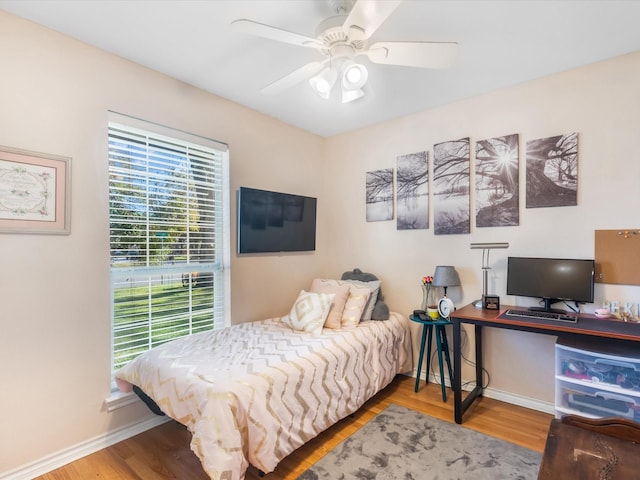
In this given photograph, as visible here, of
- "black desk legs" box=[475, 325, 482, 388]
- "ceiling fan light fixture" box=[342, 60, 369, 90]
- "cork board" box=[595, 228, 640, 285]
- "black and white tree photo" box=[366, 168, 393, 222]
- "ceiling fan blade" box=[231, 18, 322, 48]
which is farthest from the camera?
"black and white tree photo" box=[366, 168, 393, 222]

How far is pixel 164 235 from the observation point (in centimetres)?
246

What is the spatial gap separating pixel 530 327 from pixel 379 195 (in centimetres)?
183

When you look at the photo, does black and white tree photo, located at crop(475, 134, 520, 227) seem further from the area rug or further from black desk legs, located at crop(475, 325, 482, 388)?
the area rug

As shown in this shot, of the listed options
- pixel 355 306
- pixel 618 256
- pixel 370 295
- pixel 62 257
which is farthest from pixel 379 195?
pixel 62 257

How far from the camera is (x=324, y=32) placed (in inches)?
64.7

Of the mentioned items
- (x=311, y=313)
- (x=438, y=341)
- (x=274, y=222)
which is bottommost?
(x=438, y=341)

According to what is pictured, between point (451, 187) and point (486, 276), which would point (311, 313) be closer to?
point (486, 276)

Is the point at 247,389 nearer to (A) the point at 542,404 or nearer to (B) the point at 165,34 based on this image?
(B) the point at 165,34

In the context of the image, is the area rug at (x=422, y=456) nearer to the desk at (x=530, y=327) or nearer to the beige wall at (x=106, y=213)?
the desk at (x=530, y=327)

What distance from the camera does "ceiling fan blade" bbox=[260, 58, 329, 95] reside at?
1837 millimetres

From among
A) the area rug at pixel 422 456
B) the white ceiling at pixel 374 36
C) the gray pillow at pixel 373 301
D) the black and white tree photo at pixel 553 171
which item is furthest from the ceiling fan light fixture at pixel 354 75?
the area rug at pixel 422 456

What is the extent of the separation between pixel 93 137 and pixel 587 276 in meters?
3.44

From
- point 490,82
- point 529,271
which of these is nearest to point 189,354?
point 529,271


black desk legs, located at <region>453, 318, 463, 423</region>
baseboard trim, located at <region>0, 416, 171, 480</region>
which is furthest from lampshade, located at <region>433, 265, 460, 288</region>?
baseboard trim, located at <region>0, 416, 171, 480</region>
